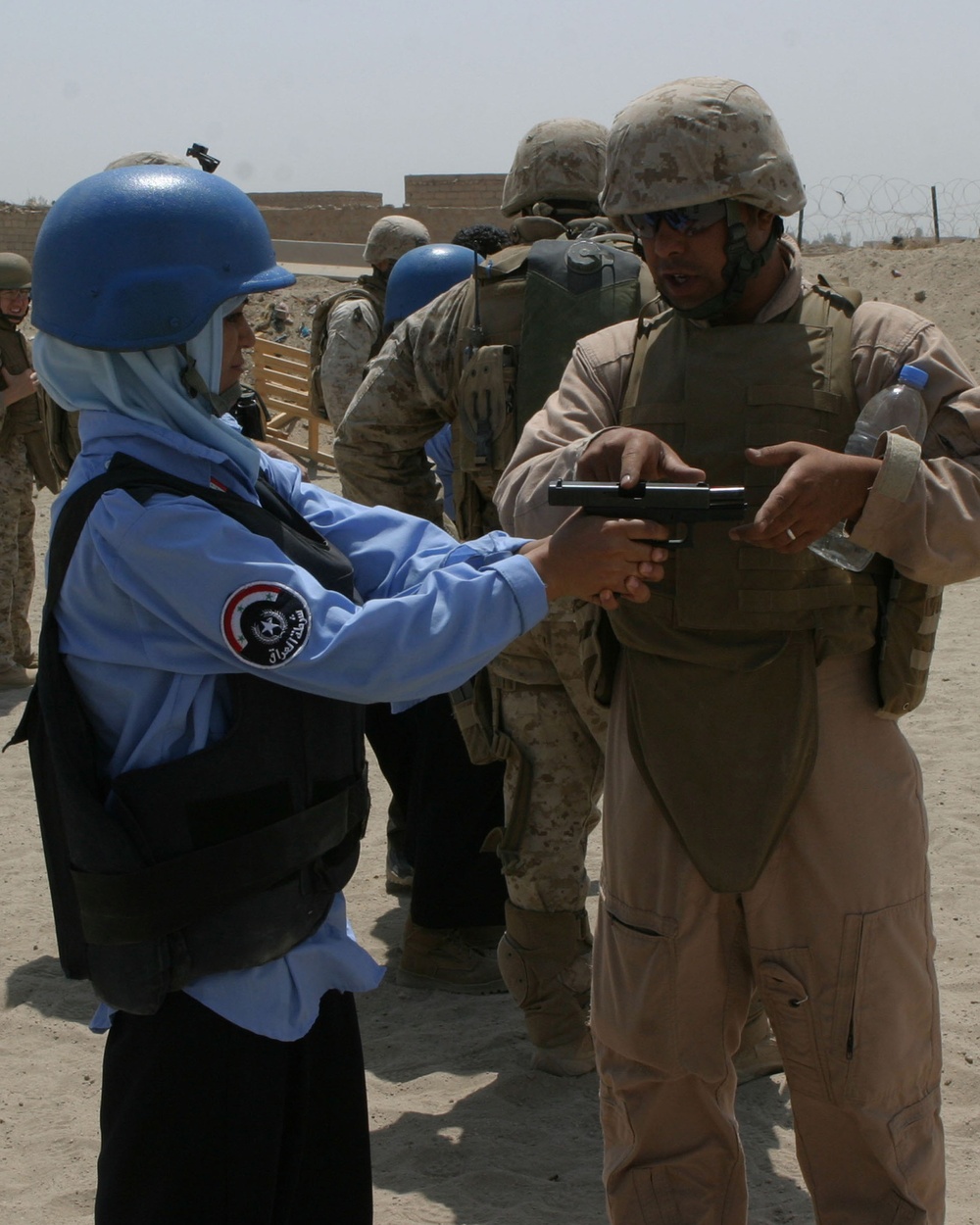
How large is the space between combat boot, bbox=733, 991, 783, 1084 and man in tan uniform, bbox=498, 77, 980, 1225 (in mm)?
1166

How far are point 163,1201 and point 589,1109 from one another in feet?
5.94

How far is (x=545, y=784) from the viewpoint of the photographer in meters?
3.59

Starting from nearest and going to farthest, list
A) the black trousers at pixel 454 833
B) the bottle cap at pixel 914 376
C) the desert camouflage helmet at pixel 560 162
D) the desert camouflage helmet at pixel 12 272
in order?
1. the bottle cap at pixel 914 376
2. the desert camouflage helmet at pixel 560 162
3. the black trousers at pixel 454 833
4. the desert camouflage helmet at pixel 12 272

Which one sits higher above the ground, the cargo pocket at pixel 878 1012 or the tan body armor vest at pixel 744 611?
the tan body armor vest at pixel 744 611

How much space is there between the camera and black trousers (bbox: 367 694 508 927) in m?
4.27

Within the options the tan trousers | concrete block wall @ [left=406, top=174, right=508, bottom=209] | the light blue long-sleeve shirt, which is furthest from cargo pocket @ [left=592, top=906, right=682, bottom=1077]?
concrete block wall @ [left=406, top=174, right=508, bottom=209]

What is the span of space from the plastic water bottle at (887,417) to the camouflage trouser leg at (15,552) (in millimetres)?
6415

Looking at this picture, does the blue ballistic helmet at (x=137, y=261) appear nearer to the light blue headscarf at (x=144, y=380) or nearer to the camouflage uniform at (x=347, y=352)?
the light blue headscarf at (x=144, y=380)

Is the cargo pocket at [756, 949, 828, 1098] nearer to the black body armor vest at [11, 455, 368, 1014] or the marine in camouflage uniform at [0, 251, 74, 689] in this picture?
the black body armor vest at [11, 455, 368, 1014]

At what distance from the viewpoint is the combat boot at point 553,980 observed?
363 cm

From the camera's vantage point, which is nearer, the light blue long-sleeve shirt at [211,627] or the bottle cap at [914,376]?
the light blue long-sleeve shirt at [211,627]

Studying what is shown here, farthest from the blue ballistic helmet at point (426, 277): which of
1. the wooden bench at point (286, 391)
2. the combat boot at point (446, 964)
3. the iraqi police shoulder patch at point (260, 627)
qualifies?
the wooden bench at point (286, 391)

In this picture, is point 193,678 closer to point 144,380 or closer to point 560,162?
point 144,380

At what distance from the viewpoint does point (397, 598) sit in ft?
6.38
